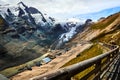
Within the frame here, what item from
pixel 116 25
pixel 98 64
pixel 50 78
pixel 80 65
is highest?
pixel 116 25

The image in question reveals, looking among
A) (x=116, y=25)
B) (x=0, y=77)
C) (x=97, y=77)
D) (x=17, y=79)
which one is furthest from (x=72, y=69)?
(x=116, y=25)

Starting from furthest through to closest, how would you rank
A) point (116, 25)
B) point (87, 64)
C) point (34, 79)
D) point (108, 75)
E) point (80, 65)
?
point (116, 25)
point (108, 75)
point (87, 64)
point (80, 65)
point (34, 79)

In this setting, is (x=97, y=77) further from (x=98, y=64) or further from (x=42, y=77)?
(x=42, y=77)

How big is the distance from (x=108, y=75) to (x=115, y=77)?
0.55 m

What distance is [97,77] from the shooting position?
32.9 ft

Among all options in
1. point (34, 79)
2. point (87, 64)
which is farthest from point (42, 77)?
point (87, 64)

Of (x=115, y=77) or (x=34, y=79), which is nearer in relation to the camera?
(x=34, y=79)

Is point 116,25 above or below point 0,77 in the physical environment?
above

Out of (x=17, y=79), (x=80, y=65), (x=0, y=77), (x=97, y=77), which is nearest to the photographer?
(x=0, y=77)

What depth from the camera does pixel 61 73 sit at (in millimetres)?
5477

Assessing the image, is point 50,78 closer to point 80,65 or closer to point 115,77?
point 80,65

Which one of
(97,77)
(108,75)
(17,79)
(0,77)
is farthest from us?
(17,79)

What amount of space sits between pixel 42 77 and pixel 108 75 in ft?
34.4

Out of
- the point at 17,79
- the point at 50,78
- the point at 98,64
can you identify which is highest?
the point at 17,79
